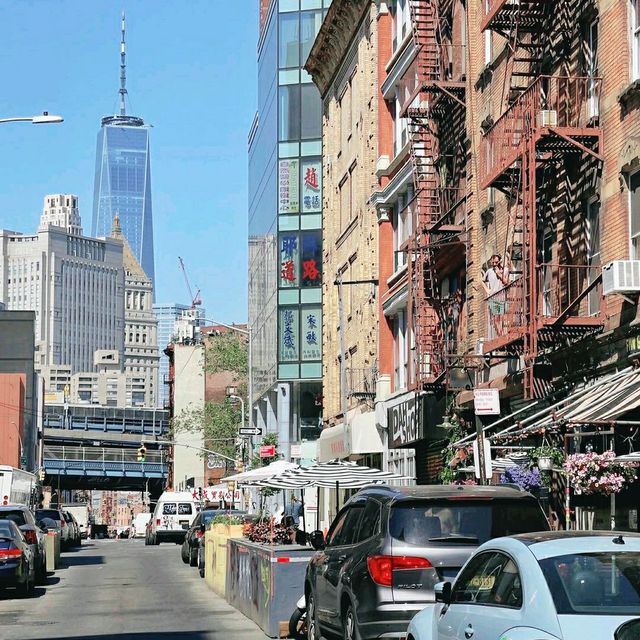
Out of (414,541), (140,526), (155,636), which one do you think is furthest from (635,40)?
(140,526)

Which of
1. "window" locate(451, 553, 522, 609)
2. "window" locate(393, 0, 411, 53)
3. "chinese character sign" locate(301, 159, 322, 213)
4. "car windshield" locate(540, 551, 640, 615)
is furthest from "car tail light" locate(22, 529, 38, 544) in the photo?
"chinese character sign" locate(301, 159, 322, 213)

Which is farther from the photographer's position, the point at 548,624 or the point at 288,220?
the point at 288,220

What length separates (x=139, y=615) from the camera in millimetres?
22438

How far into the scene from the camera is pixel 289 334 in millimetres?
70188

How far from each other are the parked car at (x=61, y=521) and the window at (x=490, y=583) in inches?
1741

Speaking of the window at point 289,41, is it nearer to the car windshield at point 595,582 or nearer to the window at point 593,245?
the window at point 593,245

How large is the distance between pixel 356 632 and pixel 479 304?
16849mm

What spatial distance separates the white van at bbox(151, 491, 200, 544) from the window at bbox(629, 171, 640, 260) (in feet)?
145

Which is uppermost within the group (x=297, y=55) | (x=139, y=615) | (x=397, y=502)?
(x=297, y=55)

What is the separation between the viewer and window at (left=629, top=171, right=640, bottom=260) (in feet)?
64.4

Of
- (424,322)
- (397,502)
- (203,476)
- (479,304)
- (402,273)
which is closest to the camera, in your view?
(397,502)

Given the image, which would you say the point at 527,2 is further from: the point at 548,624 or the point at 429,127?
the point at 548,624

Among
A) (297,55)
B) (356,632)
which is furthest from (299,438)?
(356,632)

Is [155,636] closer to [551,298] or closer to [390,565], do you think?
[390,565]
